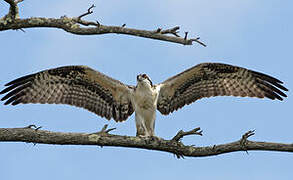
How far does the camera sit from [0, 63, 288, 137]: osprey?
8.41m

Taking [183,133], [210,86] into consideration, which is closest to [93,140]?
[183,133]

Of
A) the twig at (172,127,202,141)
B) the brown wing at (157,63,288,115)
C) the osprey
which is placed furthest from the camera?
the brown wing at (157,63,288,115)

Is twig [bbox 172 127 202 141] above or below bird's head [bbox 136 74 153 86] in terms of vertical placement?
below

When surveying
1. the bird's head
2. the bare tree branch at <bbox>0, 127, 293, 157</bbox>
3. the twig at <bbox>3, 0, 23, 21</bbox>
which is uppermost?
the twig at <bbox>3, 0, 23, 21</bbox>

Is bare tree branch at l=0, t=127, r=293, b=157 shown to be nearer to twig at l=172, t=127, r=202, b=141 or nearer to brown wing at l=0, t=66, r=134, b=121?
twig at l=172, t=127, r=202, b=141

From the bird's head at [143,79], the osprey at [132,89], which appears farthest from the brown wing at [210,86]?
the bird's head at [143,79]

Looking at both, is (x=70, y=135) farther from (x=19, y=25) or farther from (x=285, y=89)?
(x=285, y=89)

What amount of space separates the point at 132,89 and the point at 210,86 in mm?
1612

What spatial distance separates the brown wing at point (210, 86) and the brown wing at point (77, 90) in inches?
31.6

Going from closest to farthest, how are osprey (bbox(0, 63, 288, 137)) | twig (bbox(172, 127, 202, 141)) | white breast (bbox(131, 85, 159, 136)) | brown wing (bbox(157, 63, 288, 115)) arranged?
twig (bbox(172, 127, 202, 141)) < white breast (bbox(131, 85, 159, 136)) < osprey (bbox(0, 63, 288, 137)) < brown wing (bbox(157, 63, 288, 115))

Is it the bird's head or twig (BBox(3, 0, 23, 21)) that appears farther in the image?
the bird's head

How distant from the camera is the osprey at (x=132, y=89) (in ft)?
27.6

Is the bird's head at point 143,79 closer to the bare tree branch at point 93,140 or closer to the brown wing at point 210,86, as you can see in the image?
the brown wing at point 210,86

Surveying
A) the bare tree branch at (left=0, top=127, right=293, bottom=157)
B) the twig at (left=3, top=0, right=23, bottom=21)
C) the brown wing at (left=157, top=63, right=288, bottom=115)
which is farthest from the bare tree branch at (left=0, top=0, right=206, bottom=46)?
the brown wing at (left=157, top=63, right=288, bottom=115)
